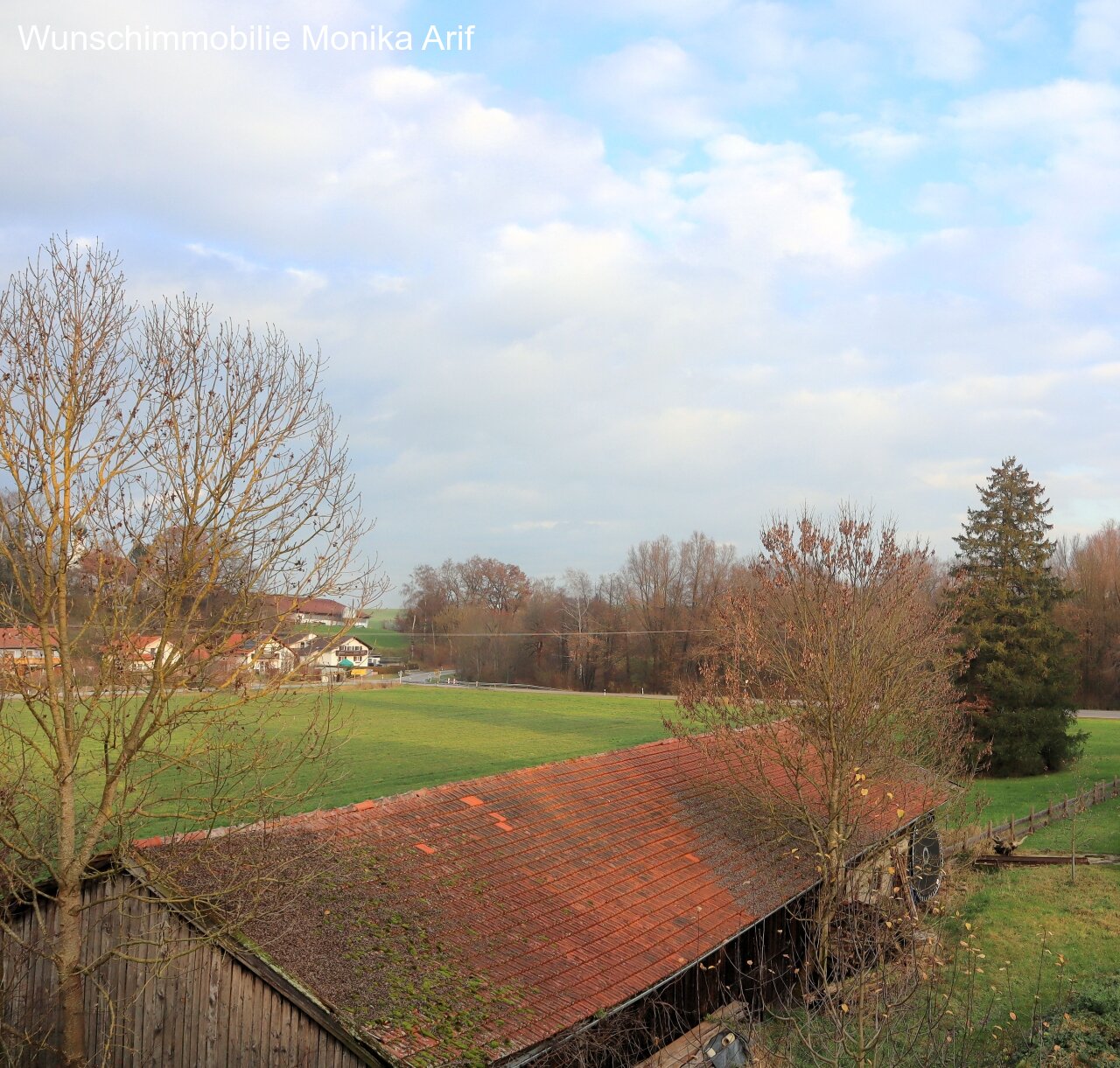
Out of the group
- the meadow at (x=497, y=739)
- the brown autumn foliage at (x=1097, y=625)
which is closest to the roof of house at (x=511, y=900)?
the meadow at (x=497, y=739)

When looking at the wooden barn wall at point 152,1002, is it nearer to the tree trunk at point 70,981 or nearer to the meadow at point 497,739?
the tree trunk at point 70,981

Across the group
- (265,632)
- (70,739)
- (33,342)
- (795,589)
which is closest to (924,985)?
(795,589)

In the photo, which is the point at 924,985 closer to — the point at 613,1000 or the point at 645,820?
the point at 645,820

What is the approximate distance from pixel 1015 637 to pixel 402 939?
107 ft

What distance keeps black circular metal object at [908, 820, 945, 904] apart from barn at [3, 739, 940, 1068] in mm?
6199

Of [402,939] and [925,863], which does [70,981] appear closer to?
[402,939]

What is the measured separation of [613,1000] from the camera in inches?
361

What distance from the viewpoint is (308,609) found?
9.55m

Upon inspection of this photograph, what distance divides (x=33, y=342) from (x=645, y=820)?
35.1 feet

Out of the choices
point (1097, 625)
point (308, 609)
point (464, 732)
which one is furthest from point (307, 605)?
point (1097, 625)

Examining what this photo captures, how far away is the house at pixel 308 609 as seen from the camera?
929cm

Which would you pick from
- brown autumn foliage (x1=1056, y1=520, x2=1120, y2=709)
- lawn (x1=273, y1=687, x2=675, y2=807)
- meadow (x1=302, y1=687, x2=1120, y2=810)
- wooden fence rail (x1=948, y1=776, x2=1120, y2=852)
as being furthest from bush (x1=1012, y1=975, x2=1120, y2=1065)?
brown autumn foliage (x1=1056, y1=520, x2=1120, y2=709)

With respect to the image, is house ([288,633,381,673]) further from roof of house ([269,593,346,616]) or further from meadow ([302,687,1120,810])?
meadow ([302,687,1120,810])

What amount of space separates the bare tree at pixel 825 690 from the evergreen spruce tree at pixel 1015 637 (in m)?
20.8
